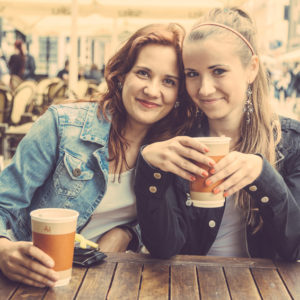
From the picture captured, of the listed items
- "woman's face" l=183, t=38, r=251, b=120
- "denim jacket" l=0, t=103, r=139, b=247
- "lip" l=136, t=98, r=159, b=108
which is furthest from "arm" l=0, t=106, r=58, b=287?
"woman's face" l=183, t=38, r=251, b=120

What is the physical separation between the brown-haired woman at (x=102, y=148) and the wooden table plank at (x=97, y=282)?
0.49 meters

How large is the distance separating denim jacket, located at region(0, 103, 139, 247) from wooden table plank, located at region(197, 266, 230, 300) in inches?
23.9

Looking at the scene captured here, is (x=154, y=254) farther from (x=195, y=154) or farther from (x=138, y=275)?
(x=195, y=154)

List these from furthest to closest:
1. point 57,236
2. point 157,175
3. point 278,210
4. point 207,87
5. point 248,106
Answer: point 248,106
point 207,87
point 278,210
point 157,175
point 57,236

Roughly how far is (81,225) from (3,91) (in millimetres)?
4098

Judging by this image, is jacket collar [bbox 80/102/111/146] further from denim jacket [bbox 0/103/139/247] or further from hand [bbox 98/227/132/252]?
hand [bbox 98/227/132/252]

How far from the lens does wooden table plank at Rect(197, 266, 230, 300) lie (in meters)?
1.17

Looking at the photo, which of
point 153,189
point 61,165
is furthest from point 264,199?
point 61,165

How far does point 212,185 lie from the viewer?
4.00 ft

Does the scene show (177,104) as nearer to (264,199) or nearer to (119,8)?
(264,199)

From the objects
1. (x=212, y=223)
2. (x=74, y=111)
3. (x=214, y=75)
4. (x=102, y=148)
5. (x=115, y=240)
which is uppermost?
(x=214, y=75)

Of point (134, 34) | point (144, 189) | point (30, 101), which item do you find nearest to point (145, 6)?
point (30, 101)

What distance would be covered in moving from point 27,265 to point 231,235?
89cm

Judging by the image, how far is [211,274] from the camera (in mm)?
1296
